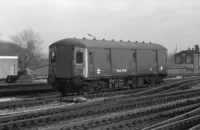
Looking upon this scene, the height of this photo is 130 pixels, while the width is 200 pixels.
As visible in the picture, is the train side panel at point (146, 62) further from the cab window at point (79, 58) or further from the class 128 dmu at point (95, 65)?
the cab window at point (79, 58)

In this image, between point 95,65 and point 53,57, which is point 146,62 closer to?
point 95,65

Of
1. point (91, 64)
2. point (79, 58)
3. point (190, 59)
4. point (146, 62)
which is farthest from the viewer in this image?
point (190, 59)

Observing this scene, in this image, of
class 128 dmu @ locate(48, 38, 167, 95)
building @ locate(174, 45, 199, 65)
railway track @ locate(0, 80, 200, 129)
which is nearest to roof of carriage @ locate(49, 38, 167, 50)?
class 128 dmu @ locate(48, 38, 167, 95)

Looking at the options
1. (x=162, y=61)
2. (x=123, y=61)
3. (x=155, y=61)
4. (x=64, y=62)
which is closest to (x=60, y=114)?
(x=64, y=62)

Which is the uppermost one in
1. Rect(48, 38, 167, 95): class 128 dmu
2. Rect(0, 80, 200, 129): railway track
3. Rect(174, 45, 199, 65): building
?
Rect(174, 45, 199, 65): building

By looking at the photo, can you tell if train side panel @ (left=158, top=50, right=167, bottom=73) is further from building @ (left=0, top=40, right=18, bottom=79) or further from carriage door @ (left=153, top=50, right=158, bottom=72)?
building @ (left=0, top=40, right=18, bottom=79)

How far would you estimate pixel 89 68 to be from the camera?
1638 centimetres

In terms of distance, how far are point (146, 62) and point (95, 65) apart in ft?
16.8

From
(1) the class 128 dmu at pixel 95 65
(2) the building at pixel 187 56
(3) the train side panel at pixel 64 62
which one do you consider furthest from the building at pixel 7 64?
(2) the building at pixel 187 56

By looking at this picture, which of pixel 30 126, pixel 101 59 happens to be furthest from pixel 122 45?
pixel 30 126

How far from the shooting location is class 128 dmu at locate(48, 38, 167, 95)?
1616 centimetres

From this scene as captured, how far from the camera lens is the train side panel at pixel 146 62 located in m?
19.9

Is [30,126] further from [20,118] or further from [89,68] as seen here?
[89,68]

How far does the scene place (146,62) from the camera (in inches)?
806
